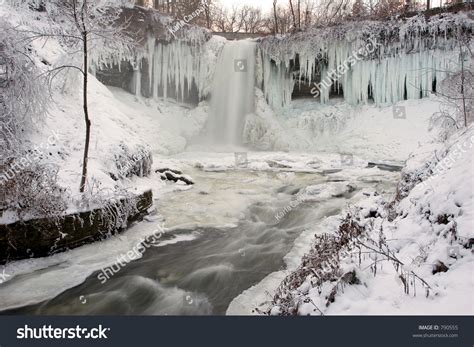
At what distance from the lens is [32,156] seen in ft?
22.7

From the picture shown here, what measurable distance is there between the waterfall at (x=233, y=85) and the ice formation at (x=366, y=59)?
0.96m

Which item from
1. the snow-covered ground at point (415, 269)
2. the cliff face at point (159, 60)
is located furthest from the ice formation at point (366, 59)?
the snow-covered ground at point (415, 269)

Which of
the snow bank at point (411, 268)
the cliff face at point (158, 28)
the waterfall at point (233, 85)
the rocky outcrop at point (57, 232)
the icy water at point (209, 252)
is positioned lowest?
the icy water at point (209, 252)

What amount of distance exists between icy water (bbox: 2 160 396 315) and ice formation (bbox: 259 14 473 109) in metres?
8.42

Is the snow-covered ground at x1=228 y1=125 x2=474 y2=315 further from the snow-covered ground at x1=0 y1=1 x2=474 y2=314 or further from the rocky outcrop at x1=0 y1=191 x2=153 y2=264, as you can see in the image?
the rocky outcrop at x1=0 y1=191 x2=153 y2=264

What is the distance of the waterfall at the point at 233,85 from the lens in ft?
68.6

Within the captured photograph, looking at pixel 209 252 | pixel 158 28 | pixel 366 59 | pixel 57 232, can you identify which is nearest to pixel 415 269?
pixel 209 252

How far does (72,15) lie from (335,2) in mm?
25168

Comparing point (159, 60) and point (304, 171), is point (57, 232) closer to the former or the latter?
point (304, 171)

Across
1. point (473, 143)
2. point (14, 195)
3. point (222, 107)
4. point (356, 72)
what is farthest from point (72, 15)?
point (356, 72)

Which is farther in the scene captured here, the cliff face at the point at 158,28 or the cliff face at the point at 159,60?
the cliff face at the point at 159,60

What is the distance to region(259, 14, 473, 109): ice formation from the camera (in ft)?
55.0

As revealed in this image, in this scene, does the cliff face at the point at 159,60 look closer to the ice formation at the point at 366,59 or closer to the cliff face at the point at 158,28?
the cliff face at the point at 158,28

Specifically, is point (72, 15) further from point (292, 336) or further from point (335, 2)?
point (335, 2)
